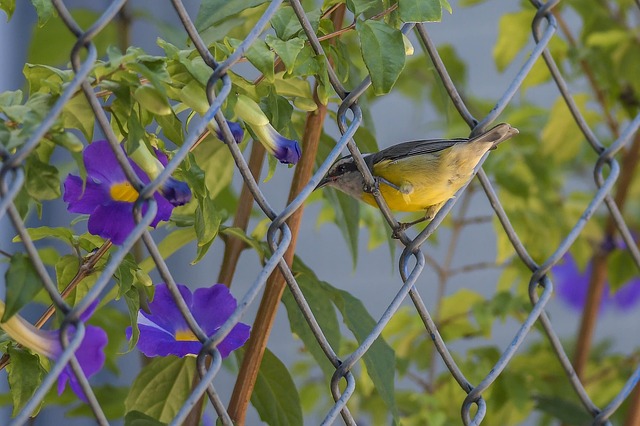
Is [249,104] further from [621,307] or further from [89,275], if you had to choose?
[621,307]

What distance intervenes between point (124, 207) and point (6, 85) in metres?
1.30

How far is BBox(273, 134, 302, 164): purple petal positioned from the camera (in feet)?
2.21

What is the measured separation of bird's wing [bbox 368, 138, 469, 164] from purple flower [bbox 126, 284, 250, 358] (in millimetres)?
249

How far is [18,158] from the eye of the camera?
0.52 meters

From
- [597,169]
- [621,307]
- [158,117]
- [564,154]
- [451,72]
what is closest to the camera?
[158,117]

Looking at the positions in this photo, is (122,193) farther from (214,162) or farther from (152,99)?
(214,162)

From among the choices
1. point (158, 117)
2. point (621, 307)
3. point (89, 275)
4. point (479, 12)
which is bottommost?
point (89, 275)

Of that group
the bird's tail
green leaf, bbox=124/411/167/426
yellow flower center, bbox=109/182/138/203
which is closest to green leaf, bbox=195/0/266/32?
yellow flower center, bbox=109/182/138/203

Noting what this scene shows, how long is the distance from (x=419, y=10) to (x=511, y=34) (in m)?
0.92

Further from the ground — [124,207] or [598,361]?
[598,361]

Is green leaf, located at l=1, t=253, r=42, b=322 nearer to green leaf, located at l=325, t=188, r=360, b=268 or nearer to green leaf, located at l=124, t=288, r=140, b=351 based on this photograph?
green leaf, located at l=124, t=288, r=140, b=351

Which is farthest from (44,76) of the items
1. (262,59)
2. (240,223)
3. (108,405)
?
(108,405)

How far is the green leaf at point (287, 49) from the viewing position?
0.63 metres

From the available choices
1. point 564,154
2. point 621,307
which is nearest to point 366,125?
point 564,154
